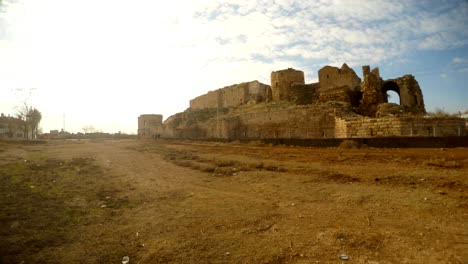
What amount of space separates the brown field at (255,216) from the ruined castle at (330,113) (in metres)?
6.27

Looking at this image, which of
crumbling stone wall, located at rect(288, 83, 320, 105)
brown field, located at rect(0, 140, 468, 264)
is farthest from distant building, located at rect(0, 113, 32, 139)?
brown field, located at rect(0, 140, 468, 264)

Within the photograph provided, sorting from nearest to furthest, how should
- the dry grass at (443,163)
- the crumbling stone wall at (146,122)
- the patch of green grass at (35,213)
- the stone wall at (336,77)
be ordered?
the patch of green grass at (35,213) → the dry grass at (443,163) → the stone wall at (336,77) → the crumbling stone wall at (146,122)

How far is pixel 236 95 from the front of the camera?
4266 cm

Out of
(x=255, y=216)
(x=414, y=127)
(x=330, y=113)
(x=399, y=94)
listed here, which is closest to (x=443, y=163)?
(x=255, y=216)

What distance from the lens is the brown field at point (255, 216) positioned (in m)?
3.77

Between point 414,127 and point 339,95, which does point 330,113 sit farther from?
point 414,127

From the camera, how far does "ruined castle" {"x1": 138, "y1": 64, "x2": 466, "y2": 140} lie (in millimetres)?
14164

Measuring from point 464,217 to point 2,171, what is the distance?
12.8 m

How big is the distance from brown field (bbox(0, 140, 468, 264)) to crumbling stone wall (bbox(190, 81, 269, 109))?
30.3m

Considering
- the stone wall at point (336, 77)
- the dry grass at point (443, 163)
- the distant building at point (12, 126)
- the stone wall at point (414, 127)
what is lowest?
the dry grass at point (443, 163)

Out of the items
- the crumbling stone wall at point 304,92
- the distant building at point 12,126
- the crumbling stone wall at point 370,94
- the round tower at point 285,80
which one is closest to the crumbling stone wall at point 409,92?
the crumbling stone wall at point 370,94

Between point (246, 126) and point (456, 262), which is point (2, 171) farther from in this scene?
point (246, 126)

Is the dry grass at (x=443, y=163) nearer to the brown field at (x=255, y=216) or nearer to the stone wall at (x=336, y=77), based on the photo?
the brown field at (x=255, y=216)

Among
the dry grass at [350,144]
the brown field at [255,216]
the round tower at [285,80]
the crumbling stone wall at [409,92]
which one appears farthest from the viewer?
the round tower at [285,80]
